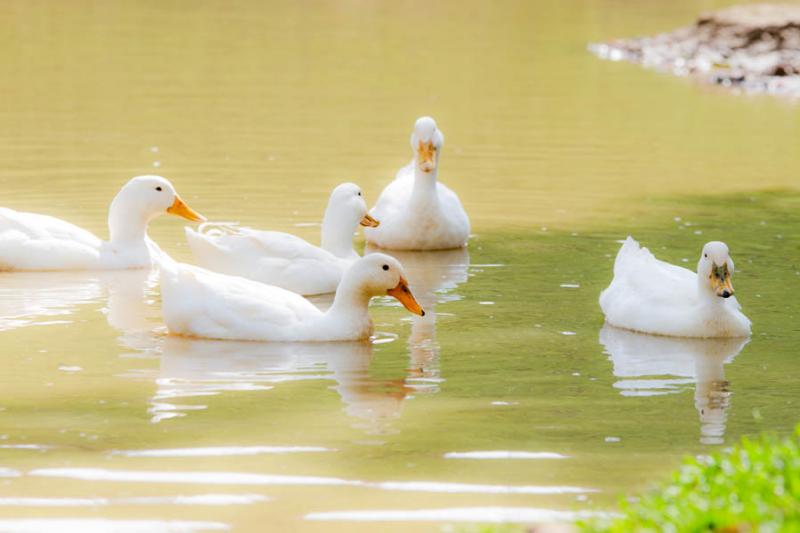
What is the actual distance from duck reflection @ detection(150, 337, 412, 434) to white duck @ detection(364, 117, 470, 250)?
11.9 feet

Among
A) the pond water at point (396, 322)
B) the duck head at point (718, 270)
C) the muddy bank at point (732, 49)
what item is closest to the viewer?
the pond water at point (396, 322)

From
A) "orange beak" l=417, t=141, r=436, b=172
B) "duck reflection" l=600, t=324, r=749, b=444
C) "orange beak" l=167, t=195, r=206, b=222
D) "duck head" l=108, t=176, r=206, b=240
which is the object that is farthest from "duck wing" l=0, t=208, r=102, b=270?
"duck reflection" l=600, t=324, r=749, b=444

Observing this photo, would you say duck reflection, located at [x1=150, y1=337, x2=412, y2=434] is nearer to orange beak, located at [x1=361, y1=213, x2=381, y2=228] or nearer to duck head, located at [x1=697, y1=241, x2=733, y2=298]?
duck head, located at [x1=697, y1=241, x2=733, y2=298]

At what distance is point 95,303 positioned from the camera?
1117 cm

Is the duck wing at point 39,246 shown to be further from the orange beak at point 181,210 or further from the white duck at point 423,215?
the white duck at point 423,215

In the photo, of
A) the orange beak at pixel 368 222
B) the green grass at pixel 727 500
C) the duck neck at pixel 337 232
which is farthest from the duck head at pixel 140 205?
the green grass at pixel 727 500

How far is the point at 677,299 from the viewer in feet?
34.6

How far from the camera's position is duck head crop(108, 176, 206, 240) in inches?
484

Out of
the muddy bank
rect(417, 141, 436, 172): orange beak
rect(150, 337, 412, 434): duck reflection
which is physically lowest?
rect(150, 337, 412, 434): duck reflection

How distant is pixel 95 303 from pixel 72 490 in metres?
4.33

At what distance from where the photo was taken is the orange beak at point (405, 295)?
1017 centimetres

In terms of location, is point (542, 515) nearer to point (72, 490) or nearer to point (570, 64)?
point (72, 490)

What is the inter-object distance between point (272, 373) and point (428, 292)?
295cm

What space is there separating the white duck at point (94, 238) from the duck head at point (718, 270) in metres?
4.36
